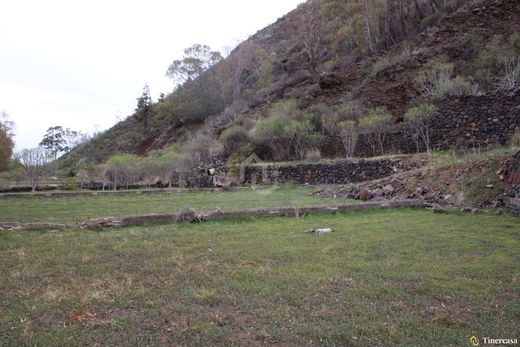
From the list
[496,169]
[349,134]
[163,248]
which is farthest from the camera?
[349,134]

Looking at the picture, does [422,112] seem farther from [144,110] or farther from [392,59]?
[144,110]

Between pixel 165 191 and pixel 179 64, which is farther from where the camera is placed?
pixel 179 64

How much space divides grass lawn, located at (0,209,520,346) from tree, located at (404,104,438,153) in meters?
13.3

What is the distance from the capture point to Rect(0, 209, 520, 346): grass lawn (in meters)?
3.24

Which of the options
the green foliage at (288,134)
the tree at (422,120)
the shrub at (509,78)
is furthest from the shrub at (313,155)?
the shrub at (509,78)

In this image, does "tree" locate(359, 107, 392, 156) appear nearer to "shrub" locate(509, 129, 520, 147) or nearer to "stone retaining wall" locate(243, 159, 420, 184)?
"stone retaining wall" locate(243, 159, 420, 184)

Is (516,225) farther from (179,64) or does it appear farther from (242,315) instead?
(179,64)

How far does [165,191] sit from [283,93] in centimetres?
2099

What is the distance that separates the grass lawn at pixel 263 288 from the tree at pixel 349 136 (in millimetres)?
15121

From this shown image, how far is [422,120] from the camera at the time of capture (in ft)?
65.2

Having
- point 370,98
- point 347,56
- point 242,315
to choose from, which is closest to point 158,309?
point 242,315

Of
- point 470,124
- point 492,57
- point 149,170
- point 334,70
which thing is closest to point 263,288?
point 470,124

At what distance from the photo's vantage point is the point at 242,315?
3607mm

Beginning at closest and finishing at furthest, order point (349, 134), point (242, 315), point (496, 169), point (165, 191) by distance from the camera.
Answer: point (242, 315), point (496, 169), point (165, 191), point (349, 134)
